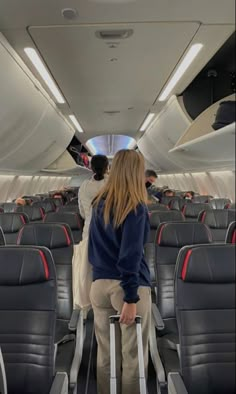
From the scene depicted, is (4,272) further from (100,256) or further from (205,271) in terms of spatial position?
(205,271)

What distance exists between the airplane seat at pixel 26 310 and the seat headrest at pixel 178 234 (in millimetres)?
1341

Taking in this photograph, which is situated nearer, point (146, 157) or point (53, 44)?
point (146, 157)

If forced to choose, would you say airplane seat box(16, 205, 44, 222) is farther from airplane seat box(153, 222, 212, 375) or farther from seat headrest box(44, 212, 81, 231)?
airplane seat box(153, 222, 212, 375)

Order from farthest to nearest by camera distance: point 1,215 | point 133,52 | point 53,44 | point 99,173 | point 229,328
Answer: point 1,215 → point 99,173 → point 133,52 → point 53,44 → point 229,328

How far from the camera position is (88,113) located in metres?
4.49

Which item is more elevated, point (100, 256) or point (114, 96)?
point (114, 96)

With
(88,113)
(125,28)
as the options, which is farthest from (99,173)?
(125,28)

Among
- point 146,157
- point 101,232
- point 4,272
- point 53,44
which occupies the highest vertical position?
point 53,44

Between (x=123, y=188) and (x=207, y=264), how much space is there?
80 centimetres

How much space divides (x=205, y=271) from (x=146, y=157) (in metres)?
0.99

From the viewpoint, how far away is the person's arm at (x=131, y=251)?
2186 millimetres

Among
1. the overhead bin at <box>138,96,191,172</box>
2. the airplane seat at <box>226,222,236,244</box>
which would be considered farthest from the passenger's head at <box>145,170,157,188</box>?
the airplane seat at <box>226,222,236,244</box>

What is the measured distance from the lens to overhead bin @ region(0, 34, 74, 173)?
4557 mm

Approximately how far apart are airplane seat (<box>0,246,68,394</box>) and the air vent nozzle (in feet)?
6.11
